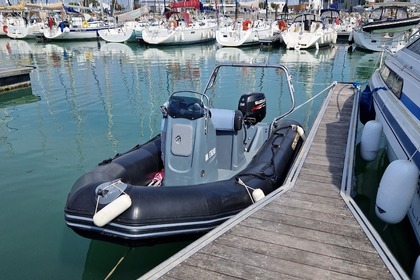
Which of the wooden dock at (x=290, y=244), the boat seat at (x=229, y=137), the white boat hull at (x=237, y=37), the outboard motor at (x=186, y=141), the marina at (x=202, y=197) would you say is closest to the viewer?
the wooden dock at (x=290, y=244)

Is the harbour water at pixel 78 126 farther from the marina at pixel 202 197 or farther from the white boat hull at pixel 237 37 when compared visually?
the white boat hull at pixel 237 37

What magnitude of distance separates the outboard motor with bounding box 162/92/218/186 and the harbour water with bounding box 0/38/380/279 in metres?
0.78

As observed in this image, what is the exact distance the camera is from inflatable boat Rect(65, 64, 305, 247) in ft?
10.5

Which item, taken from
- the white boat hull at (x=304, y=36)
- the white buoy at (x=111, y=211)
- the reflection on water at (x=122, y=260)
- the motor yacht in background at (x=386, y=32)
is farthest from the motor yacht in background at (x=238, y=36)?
the white buoy at (x=111, y=211)

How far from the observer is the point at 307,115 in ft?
30.5

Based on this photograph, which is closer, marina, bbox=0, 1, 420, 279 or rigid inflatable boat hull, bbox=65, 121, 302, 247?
marina, bbox=0, 1, 420, 279

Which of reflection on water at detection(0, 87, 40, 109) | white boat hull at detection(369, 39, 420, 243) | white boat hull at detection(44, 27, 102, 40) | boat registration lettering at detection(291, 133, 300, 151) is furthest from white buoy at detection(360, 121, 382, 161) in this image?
white boat hull at detection(44, 27, 102, 40)

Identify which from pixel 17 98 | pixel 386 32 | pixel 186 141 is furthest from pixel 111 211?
pixel 386 32

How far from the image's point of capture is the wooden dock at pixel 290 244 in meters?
2.42

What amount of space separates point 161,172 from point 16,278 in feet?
6.63

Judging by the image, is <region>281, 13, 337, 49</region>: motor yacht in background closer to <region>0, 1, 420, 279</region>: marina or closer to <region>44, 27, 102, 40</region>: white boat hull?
<region>0, 1, 420, 279</region>: marina

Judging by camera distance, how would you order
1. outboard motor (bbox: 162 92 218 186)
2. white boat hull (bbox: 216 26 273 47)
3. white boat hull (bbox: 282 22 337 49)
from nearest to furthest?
outboard motor (bbox: 162 92 218 186), white boat hull (bbox: 282 22 337 49), white boat hull (bbox: 216 26 273 47)

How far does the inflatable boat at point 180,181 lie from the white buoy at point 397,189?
1185 mm

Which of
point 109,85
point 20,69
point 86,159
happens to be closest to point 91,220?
point 86,159
